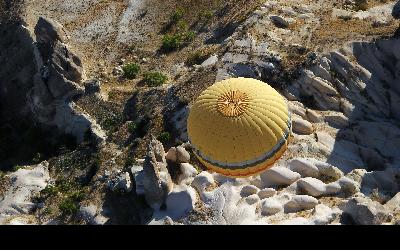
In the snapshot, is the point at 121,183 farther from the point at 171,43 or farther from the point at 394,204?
the point at 394,204

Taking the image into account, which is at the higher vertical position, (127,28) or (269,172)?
(127,28)

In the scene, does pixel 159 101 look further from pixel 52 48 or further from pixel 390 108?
pixel 390 108

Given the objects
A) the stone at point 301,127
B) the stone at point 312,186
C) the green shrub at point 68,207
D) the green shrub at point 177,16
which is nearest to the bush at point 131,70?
the green shrub at point 177,16

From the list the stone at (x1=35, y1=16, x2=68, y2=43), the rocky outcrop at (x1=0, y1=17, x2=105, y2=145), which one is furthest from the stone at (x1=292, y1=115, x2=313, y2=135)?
the stone at (x1=35, y1=16, x2=68, y2=43)

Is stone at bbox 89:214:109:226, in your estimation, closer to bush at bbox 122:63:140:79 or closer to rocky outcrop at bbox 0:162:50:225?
rocky outcrop at bbox 0:162:50:225

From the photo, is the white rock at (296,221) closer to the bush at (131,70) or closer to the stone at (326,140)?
the stone at (326,140)
